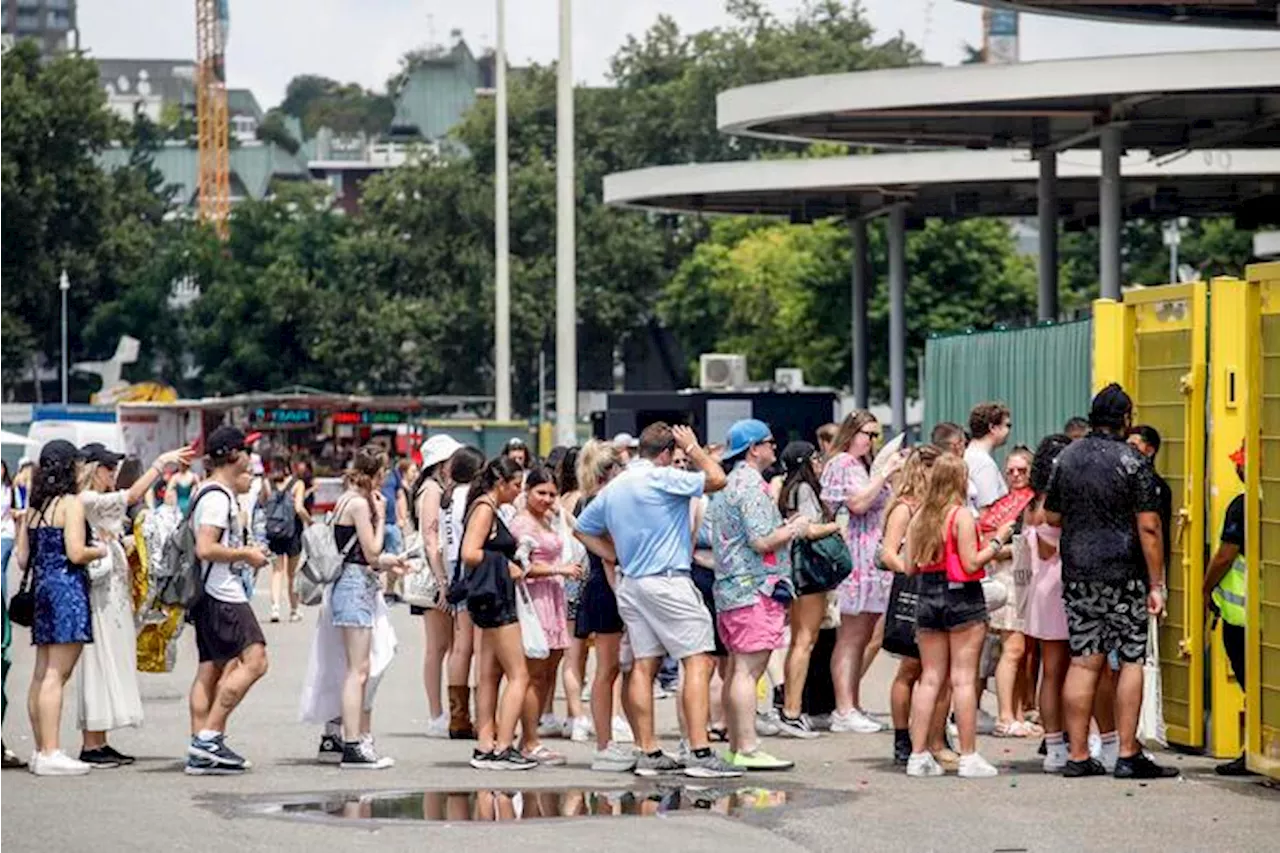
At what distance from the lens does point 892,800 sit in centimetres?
1415

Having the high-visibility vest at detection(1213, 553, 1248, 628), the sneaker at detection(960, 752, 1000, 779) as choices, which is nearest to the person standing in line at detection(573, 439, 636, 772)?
the sneaker at detection(960, 752, 1000, 779)

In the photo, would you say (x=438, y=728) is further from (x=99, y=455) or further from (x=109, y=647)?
(x=99, y=455)

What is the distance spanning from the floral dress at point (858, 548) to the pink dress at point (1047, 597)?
205cm

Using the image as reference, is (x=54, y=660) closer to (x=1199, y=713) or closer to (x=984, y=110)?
(x=1199, y=713)

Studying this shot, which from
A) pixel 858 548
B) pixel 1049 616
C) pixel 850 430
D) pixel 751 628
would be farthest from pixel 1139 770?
pixel 850 430

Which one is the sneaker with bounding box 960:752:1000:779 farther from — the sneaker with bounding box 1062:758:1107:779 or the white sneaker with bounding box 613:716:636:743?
the white sneaker with bounding box 613:716:636:743

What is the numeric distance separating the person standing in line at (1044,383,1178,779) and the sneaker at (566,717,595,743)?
347cm

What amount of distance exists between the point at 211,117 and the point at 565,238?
118 m

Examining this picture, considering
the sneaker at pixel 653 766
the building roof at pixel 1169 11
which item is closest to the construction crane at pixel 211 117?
the building roof at pixel 1169 11

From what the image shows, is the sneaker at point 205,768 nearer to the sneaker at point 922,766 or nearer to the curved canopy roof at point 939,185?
the sneaker at point 922,766

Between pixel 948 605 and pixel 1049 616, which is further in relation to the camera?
pixel 1049 616

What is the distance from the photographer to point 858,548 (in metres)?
17.8

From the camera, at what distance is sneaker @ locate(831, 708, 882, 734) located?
698 inches

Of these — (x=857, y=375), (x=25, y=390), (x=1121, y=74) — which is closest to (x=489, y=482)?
(x=1121, y=74)
